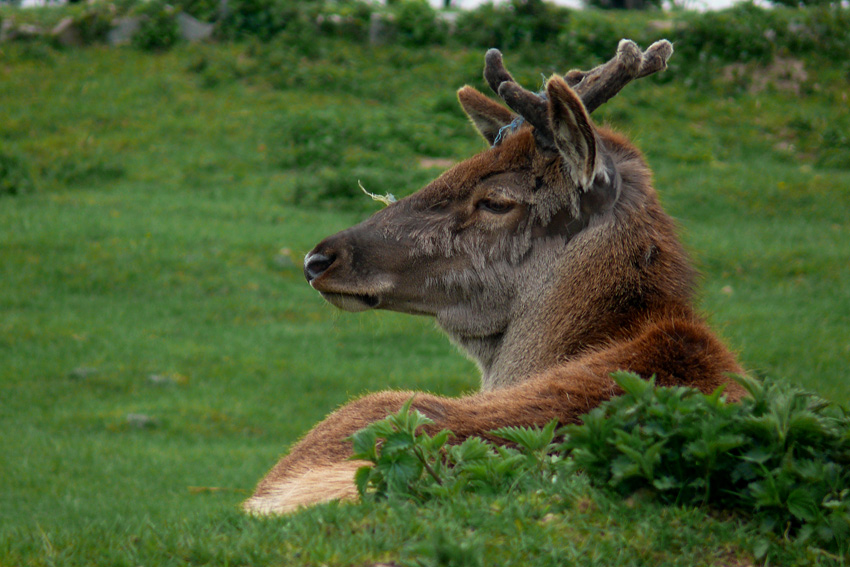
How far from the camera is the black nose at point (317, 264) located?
14.3ft

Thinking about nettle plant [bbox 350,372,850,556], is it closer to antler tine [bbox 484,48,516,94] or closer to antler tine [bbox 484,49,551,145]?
antler tine [bbox 484,49,551,145]

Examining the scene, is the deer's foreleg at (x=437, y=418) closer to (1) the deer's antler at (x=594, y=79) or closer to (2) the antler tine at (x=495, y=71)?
(1) the deer's antler at (x=594, y=79)

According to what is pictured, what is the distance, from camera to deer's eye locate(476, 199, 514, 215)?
14.3ft

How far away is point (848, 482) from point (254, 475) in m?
4.54

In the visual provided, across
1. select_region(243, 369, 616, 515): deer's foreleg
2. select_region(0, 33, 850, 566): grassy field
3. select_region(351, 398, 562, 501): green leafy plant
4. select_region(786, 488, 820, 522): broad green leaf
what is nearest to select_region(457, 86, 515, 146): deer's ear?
select_region(243, 369, 616, 515): deer's foreleg

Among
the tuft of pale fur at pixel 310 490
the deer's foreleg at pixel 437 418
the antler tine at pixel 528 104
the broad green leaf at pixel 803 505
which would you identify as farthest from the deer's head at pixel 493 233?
the broad green leaf at pixel 803 505

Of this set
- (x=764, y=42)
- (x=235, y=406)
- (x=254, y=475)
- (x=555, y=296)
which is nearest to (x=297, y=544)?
(x=555, y=296)

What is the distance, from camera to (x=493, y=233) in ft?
14.4

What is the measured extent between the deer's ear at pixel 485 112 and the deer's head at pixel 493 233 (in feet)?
1.57

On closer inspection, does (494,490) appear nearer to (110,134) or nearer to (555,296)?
(555,296)

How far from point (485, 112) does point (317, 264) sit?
4.54 ft

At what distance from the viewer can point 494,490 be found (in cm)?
296

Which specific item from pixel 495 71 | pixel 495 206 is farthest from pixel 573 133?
pixel 495 71

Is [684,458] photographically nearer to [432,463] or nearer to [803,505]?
[803,505]
